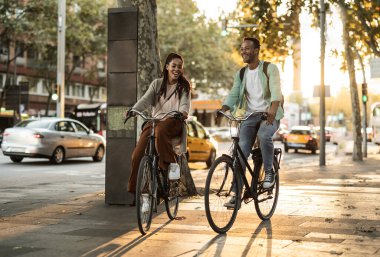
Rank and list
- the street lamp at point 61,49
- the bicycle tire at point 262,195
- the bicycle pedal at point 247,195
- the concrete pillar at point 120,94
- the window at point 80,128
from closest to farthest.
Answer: the bicycle pedal at point 247,195 → the bicycle tire at point 262,195 → the concrete pillar at point 120,94 → the window at point 80,128 → the street lamp at point 61,49

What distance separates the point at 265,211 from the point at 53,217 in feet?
8.04

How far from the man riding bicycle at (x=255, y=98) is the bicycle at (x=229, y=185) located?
0.11m

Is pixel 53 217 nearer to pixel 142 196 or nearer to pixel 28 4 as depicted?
pixel 142 196

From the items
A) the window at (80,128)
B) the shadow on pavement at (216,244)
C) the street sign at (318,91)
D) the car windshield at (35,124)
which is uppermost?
the street sign at (318,91)

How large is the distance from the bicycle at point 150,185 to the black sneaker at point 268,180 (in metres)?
0.98

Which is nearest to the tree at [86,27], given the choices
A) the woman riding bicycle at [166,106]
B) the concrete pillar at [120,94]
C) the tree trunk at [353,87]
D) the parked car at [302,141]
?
the parked car at [302,141]

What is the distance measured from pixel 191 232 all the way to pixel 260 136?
138 cm

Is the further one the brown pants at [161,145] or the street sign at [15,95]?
the street sign at [15,95]

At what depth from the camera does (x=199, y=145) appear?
73.1 ft

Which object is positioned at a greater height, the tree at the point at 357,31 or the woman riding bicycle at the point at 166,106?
the tree at the point at 357,31

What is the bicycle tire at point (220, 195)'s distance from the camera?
665 cm

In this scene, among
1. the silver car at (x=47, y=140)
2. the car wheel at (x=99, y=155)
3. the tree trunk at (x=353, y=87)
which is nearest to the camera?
the silver car at (x=47, y=140)

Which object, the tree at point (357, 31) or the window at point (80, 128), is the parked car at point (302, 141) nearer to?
the tree at point (357, 31)

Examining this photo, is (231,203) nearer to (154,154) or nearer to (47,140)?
(154,154)
